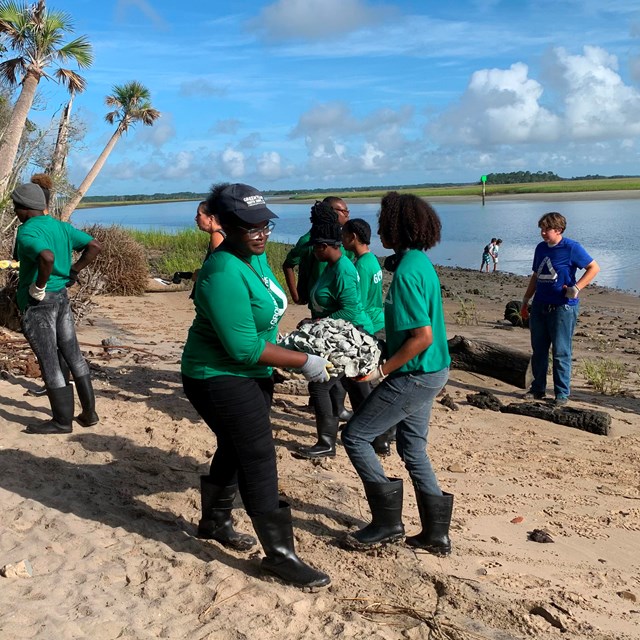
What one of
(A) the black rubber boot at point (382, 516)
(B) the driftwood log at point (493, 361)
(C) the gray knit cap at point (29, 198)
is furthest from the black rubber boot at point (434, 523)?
(B) the driftwood log at point (493, 361)

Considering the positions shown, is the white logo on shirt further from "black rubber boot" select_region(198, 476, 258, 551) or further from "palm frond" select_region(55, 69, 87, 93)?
"palm frond" select_region(55, 69, 87, 93)

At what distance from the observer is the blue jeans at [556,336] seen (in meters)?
7.59

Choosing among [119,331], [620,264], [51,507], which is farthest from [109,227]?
[620,264]

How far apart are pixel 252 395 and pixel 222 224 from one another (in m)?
0.80

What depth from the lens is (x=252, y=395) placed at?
3.56 metres

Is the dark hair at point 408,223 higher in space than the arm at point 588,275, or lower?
higher

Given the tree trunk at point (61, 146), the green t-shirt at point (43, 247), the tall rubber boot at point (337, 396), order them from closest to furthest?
the green t-shirt at point (43, 247), the tall rubber boot at point (337, 396), the tree trunk at point (61, 146)

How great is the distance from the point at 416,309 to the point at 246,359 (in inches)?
35.8

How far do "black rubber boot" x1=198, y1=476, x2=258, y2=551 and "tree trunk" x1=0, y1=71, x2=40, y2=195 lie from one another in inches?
535

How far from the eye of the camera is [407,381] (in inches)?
154

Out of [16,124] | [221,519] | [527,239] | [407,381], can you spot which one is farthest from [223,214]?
[527,239]

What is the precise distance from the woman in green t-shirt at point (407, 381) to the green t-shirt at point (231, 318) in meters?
0.63

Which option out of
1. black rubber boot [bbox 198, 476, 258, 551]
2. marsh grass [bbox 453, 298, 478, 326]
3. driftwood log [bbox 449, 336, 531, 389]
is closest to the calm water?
marsh grass [bbox 453, 298, 478, 326]

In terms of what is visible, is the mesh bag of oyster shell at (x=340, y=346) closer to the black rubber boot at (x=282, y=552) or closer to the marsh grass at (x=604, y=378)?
the black rubber boot at (x=282, y=552)
